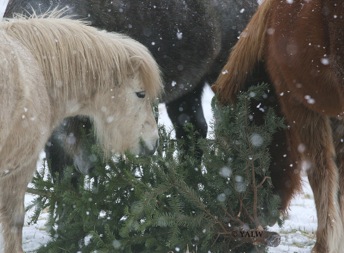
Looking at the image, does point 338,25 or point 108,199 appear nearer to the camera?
point 338,25

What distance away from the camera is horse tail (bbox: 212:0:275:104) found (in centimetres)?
423

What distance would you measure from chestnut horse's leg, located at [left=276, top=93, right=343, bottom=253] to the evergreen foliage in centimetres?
18

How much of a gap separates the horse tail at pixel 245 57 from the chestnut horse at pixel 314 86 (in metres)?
0.01

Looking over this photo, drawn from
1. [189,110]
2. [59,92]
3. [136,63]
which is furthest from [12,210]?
[189,110]

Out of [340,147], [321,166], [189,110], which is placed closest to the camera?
[321,166]

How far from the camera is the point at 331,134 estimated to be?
3.90 meters

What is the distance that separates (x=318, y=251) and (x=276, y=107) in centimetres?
101

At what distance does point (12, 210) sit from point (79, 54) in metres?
1.07

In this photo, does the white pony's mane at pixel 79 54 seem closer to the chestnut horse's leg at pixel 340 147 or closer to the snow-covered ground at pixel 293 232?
the snow-covered ground at pixel 293 232

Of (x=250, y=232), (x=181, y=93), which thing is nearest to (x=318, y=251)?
(x=250, y=232)

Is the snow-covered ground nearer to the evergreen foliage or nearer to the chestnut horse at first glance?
the evergreen foliage

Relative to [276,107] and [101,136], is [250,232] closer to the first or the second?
[276,107]

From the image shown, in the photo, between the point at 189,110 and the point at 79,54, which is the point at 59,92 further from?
the point at 189,110

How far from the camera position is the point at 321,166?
3.88 metres
